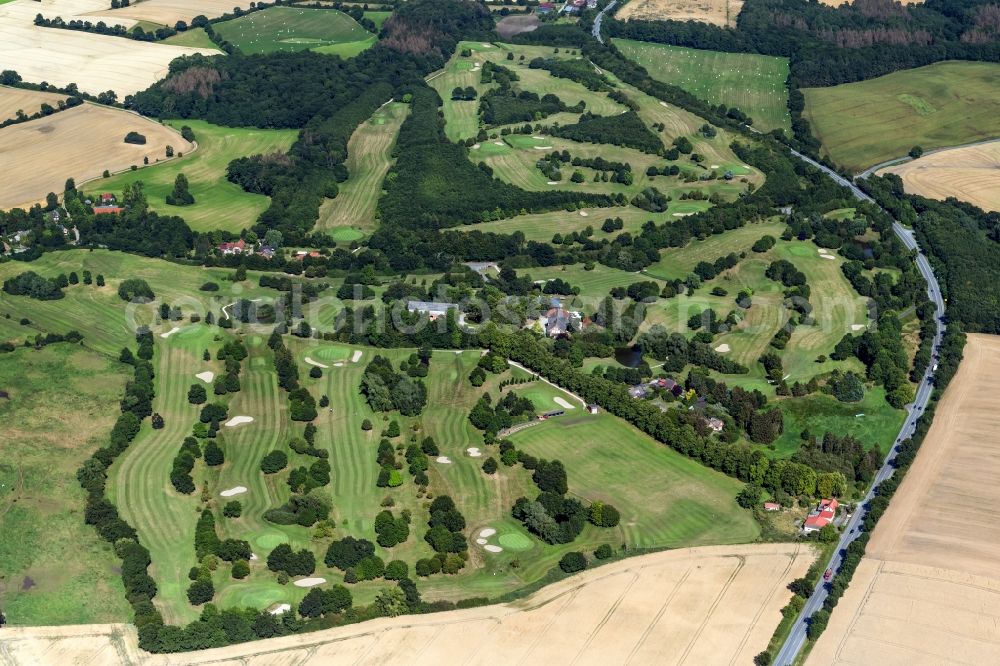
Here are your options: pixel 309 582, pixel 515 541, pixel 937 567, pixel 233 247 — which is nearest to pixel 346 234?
pixel 233 247

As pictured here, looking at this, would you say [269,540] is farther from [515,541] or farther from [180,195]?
[180,195]

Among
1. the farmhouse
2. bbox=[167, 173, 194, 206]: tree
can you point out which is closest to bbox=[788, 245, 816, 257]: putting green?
the farmhouse

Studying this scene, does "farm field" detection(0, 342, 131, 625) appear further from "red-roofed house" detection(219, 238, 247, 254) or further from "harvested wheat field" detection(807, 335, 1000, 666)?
"harvested wheat field" detection(807, 335, 1000, 666)

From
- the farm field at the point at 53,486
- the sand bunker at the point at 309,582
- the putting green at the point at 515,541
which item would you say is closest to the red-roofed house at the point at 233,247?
the farm field at the point at 53,486

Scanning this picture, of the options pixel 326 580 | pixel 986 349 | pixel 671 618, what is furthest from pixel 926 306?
pixel 326 580

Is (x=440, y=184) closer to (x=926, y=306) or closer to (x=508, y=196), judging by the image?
(x=508, y=196)
